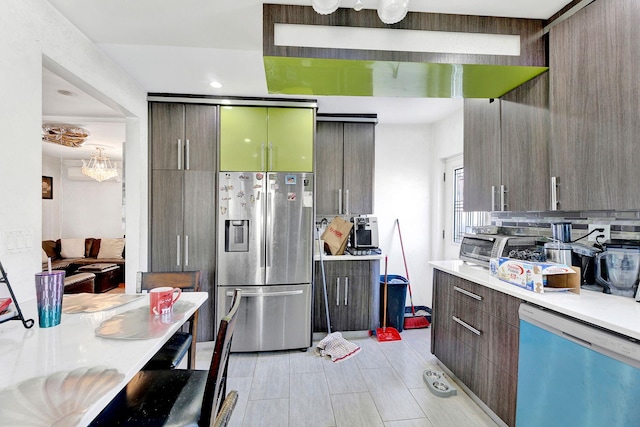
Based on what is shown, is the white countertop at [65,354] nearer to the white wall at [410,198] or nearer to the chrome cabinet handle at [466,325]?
the chrome cabinet handle at [466,325]

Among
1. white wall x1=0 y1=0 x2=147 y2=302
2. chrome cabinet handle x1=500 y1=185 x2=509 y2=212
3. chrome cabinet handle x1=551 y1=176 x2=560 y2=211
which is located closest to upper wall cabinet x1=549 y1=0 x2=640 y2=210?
chrome cabinet handle x1=551 y1=176 x2=560 y2=211

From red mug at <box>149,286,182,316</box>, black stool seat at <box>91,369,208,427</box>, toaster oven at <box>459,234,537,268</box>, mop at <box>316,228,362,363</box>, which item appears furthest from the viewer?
mop at <box>316,228,362,363</box>

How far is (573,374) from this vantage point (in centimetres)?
131

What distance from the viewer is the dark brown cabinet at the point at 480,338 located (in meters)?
1.68

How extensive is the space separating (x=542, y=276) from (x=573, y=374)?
49 centimetres

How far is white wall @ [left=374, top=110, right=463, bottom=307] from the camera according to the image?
370 cm

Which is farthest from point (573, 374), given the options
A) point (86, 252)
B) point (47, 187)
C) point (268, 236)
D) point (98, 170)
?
point (47, 187)

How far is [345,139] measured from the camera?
330cm

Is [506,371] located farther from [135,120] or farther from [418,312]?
[135,120]

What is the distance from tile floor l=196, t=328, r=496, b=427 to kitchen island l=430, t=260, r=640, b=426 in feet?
0.67

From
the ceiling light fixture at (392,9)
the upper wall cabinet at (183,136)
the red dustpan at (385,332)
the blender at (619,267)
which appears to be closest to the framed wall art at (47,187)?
the upper wall cabinet at (183,136)

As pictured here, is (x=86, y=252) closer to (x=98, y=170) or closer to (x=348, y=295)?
(x=98, y=170)

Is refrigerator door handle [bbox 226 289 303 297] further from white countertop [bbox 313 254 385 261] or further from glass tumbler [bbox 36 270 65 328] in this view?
glass tumbler [bbox 36 270 65 328]

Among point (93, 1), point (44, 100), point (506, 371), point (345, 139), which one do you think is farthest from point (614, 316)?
point (44, 100)
